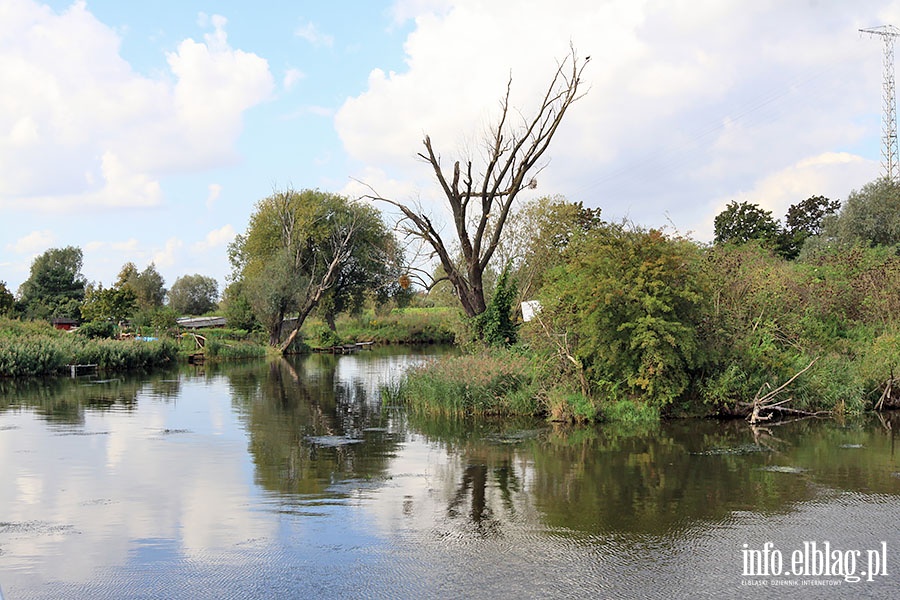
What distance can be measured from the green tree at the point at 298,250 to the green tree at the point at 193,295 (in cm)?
2843

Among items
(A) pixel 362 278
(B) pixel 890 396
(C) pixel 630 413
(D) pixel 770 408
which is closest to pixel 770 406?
(D) pixel 770 408

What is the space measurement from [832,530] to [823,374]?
1151 cm

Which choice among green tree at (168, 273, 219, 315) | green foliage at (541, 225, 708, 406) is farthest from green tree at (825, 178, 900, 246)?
green tree at (168, 273, 219, 315)

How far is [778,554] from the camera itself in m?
8.46

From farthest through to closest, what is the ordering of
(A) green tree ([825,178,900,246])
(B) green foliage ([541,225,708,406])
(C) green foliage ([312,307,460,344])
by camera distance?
Answer: 1. (C) green foliage ([312,307,460,344])
2. (A) green tree ([825,178,900,246])
3. (B) green foliage ([541,225,708,406])

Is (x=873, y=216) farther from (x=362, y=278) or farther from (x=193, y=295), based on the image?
(x=193, y=295)

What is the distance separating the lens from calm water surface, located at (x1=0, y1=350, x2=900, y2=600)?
303 inches

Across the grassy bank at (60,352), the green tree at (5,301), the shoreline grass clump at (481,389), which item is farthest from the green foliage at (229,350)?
the shoreline grass clump at (481,389)

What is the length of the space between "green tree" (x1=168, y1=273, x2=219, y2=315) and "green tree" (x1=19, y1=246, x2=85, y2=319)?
14912mm

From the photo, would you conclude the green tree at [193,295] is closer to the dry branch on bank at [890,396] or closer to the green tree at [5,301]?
the green tree at [5,301]

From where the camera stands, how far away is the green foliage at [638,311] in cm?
1788

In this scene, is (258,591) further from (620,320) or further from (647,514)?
(620,320)

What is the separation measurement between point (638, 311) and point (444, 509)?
9.27 metres

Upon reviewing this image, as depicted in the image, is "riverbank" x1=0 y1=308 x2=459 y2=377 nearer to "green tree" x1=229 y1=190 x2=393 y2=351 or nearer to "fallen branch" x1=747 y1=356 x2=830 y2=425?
"green tree" x1=229 y1=190 x2=393 y2=351
